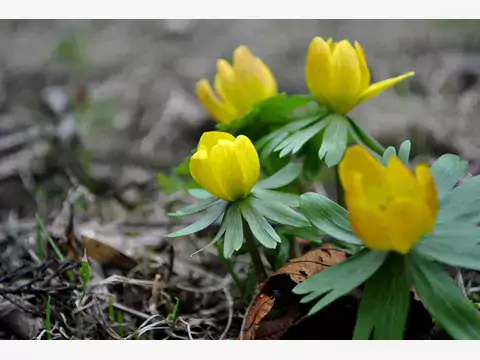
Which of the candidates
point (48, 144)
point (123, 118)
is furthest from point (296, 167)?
point (123, 118)

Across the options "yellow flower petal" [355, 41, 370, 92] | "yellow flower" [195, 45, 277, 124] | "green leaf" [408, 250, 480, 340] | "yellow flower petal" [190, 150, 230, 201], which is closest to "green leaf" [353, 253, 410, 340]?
"green leaf" [408, 250, 480, 340]

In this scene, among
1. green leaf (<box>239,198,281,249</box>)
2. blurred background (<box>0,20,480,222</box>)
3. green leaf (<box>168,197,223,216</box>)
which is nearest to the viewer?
green leaf (<box>239,198,281,249</box>)

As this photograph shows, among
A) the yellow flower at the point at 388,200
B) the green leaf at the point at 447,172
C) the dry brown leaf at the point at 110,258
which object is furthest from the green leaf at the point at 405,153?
the dry brown leaf at the point at 110,258

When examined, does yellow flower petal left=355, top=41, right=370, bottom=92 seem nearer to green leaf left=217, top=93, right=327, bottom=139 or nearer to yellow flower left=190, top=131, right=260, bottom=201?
green leaf left=217, top=93, right=327, bottom=139

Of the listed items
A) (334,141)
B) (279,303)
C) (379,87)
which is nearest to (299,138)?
(334,141)

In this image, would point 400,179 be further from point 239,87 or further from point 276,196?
point 239,87

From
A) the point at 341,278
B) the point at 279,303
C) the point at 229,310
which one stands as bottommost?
the point at 229,310
